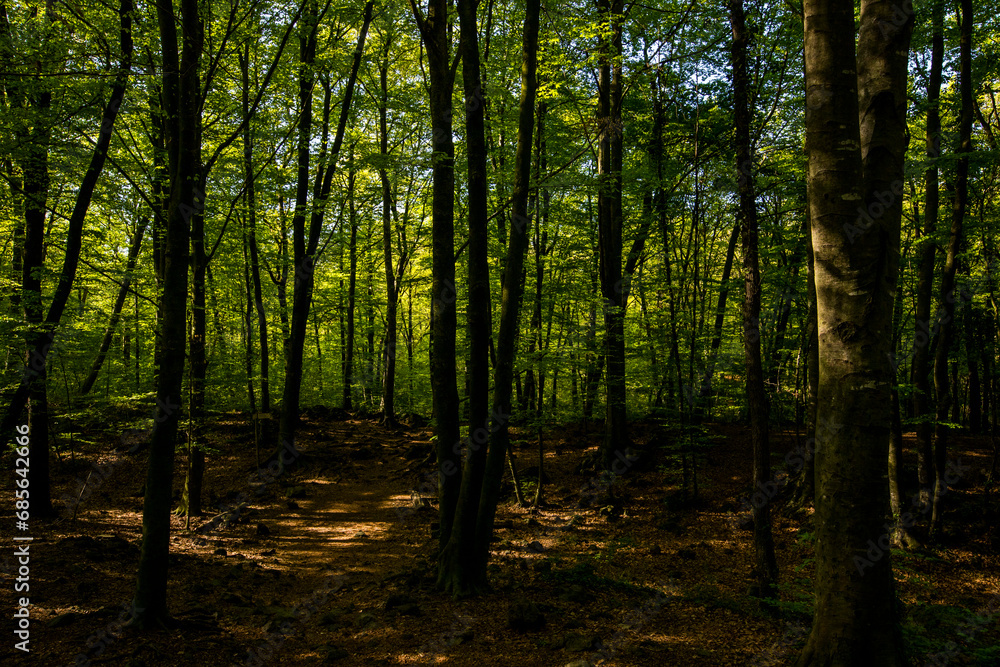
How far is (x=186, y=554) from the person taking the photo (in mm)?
8062

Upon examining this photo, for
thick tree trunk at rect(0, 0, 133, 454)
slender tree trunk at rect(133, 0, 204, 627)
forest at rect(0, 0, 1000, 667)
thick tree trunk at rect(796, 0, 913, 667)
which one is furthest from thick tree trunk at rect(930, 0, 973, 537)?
thick tree trunk at rect(0, 0, 133, 454)

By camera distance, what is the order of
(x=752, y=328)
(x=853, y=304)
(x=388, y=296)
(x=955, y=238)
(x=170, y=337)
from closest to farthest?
(x=853, y=304) → (x=170, y=337) → (x=752, y=328) → (x=955, y=238) → (x=388, y=296)

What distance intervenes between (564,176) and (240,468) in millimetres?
11103

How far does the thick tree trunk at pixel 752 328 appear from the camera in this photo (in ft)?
19.8

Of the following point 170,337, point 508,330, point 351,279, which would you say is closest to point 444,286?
point 508,330

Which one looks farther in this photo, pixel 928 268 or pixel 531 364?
pixel 531 364

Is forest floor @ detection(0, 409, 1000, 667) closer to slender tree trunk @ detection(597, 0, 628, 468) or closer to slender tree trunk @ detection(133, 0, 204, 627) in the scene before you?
slender tree trunk @ detection(133, 0, 204, 627)

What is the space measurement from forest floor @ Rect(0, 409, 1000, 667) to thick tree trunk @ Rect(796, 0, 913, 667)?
1191 mm

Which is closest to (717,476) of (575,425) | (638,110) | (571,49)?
(575,425)

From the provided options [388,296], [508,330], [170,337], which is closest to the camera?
[170,337]

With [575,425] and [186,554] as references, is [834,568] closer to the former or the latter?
[186,554]

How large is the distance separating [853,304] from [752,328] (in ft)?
12.8

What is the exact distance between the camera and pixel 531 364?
29.9 feet

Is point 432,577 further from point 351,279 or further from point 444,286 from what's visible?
point 351,279
